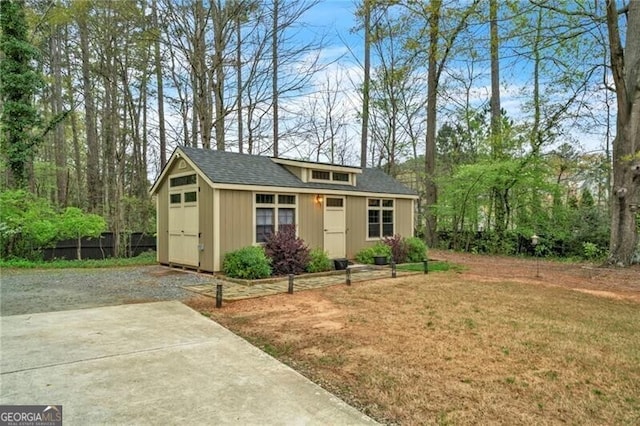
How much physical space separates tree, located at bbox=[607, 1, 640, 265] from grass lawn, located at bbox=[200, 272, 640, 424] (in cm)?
480

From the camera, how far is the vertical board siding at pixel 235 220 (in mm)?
9156

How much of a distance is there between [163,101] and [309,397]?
17.6 meters

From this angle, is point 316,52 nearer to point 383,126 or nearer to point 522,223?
point 383,126

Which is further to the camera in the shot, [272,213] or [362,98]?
[362,98]

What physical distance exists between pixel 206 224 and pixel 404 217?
24.6ft

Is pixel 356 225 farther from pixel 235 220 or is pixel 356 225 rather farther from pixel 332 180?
pixel 235 220

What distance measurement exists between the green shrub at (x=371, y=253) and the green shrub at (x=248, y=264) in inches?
150

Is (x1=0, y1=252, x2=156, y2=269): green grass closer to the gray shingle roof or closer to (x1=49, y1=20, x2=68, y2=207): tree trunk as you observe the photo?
the gray shingle roof

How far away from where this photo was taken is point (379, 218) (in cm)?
1316

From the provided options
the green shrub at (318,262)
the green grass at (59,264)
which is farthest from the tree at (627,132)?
the green grass at (59,264)

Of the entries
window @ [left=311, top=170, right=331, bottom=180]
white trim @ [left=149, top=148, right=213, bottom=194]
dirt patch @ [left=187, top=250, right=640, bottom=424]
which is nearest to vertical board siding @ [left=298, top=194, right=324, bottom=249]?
window @ [left=311, top=170, right=331, bottom=180]

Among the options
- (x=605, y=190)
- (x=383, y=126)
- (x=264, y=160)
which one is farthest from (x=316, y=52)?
(x=605, y=190)

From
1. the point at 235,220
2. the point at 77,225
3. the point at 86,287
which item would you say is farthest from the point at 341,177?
the point at 77,225

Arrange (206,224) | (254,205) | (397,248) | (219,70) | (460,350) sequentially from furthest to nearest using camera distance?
1. (219,70)
2. (397,248)
3. (254,205)
4. (206,224)
5. (460,350)
